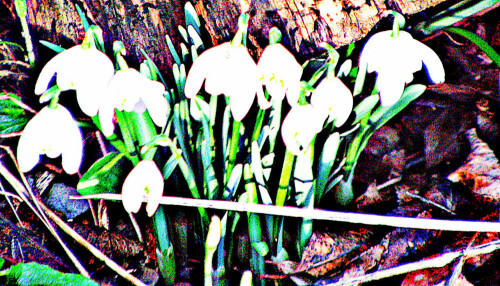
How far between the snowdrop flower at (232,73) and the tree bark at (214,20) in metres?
0.21

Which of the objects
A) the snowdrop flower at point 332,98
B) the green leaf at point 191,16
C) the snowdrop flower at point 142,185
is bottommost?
the snowdrop flower at point 142,185

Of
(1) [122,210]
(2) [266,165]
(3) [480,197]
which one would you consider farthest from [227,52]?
(3) [480,197]

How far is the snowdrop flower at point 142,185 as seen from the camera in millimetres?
862

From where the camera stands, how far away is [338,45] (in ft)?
3.27

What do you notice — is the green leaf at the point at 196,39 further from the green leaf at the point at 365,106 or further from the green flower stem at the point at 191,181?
the green leaf at the point at 365,106

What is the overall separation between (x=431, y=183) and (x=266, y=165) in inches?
21.5

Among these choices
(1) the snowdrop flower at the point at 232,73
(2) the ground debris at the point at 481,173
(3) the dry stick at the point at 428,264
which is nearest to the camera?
(1) the snowdrop flower at the point at 232,73

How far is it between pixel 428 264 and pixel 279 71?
58 centimetres

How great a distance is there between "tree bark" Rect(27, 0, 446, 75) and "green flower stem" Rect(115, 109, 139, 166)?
26 cm

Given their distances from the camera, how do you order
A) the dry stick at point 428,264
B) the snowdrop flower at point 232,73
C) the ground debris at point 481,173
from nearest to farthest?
the snowdrop flower at point 232,73 → the dry stick at point 428,264 → the ground debris at point 481,173

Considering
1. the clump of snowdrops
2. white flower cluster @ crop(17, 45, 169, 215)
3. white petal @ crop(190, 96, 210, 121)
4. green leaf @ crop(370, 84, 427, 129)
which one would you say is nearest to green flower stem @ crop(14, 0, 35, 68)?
the clump of snowdrops

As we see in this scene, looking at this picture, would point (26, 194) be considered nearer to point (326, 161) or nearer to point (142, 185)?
point (142, 185)

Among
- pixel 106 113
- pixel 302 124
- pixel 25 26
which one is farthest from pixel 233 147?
pixel 25 26

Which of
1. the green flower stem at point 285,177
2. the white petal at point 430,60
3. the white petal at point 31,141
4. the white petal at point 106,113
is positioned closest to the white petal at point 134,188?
the white petal at point 106,113
